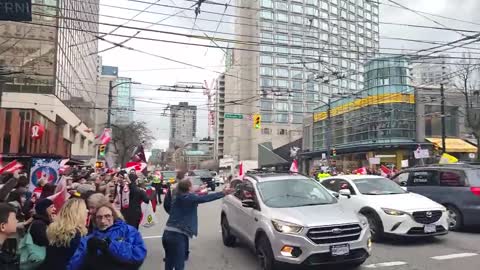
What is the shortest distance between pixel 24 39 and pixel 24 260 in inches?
1560

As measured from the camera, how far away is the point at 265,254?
8016 mm

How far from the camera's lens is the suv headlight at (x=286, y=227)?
24.9 ft

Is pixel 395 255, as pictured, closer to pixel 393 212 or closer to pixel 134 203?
pixel 393 212

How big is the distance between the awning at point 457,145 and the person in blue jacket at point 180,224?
4240 centimetres

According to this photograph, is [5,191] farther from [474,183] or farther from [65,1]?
[65,1]

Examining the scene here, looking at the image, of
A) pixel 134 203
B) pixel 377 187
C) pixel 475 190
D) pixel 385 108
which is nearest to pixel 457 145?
pixel 385 108

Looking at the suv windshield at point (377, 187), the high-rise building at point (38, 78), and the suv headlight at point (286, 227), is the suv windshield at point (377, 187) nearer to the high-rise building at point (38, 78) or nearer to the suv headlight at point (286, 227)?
the suv headlight at point (286, 227)

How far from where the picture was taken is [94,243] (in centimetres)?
381

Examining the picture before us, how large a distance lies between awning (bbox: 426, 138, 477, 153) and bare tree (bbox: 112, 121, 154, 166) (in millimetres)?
39739

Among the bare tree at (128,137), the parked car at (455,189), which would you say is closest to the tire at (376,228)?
the parked car at (455,189)

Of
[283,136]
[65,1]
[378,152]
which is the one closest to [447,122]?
[378,152]

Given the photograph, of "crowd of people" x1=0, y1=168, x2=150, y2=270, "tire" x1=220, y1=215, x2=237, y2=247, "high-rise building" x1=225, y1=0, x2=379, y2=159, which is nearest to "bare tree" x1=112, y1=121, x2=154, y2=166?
"high-rise building" x1=225, y1=0, x2=379, y2=159

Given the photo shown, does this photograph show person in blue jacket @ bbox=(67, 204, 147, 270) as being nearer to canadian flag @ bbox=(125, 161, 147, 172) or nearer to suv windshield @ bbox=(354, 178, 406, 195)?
suv windshield @ bbox=(354, 178, 406, 195)

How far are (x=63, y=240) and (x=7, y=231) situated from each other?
429 millimetres
